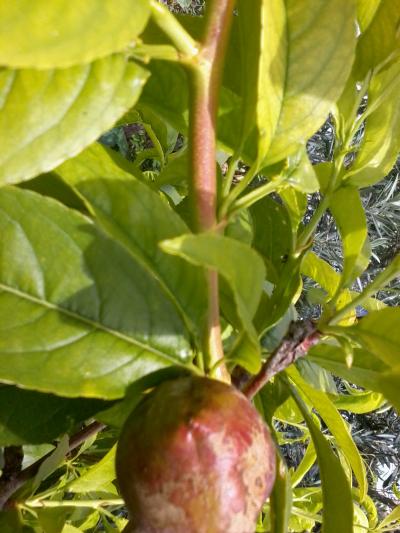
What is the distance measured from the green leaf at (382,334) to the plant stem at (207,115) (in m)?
0.12

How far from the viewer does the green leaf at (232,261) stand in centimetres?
32

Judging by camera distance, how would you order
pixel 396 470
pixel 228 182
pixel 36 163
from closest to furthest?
pixel 36 163
pixel 228 182
pixel 396 470

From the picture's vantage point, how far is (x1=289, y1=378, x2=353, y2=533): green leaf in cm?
54

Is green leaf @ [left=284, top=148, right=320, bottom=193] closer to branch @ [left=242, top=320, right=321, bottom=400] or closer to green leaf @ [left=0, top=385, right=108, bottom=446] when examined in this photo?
branch @ [left=242, top=320, right=321, bottom=400]

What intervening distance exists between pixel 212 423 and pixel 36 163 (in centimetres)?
17

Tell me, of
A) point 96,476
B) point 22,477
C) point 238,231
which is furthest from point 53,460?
point 238,231

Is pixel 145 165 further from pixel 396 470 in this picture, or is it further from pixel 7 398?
pixel 7 398

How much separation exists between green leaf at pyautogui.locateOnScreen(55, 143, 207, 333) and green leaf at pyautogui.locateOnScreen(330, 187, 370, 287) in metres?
0.15

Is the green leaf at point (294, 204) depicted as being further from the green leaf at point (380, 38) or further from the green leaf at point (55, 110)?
the green leaf at point (55, 110)

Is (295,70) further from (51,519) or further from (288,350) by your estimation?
(51,519)

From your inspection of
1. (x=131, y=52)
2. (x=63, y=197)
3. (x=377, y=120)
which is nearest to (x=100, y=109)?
(x=131, y=52)

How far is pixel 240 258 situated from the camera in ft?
1.16

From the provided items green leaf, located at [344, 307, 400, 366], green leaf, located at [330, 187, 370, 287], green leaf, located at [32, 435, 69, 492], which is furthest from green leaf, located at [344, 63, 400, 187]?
green leaf, located at [32, 435, 69, 492]

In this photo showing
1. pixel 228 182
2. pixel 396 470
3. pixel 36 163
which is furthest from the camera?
pixel 396 470
